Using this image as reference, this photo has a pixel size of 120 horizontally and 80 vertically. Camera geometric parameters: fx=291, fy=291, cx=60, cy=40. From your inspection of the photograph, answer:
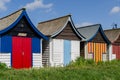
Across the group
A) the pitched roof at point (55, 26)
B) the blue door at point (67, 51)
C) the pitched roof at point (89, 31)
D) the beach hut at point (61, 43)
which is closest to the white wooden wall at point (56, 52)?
the beach hut at point (61, 43)

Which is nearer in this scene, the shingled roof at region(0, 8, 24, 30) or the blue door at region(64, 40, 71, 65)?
the shingled roof at region(0, 8, 24, 30)

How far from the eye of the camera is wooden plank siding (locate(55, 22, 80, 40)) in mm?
24688

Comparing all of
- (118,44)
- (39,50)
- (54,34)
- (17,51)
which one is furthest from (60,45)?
(118,44)

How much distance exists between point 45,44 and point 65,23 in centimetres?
246

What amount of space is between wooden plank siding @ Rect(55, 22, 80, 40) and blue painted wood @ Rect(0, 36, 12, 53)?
16.3 feet

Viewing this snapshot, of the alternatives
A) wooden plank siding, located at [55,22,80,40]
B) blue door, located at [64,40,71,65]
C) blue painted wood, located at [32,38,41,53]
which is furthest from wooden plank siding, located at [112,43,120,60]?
blue painted wood, located at [32,38,41,53]

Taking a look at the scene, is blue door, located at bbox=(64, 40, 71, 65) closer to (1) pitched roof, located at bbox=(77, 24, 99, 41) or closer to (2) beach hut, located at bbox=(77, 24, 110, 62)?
(2) beach hut, located at bbox=(77, 24, 110, 62)

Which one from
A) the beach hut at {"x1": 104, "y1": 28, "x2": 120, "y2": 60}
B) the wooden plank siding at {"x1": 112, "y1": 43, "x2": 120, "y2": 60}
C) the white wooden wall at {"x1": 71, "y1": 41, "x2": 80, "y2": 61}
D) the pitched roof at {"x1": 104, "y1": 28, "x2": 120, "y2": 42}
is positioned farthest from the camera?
the pitched roof at {"x1": 104, "y1": 28, "x2": 120, "y2": 42}

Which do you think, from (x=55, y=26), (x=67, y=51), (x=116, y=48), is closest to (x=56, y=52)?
(x=67, y=51)

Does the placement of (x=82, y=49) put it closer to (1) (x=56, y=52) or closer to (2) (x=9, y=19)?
(1) (x=56, y=52)

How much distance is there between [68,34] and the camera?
82.7 feet

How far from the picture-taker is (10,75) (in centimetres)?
1354

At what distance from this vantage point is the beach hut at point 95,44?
27.5m

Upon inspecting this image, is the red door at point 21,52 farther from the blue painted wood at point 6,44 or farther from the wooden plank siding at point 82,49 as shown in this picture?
the wooden plank siding at point 82,49
